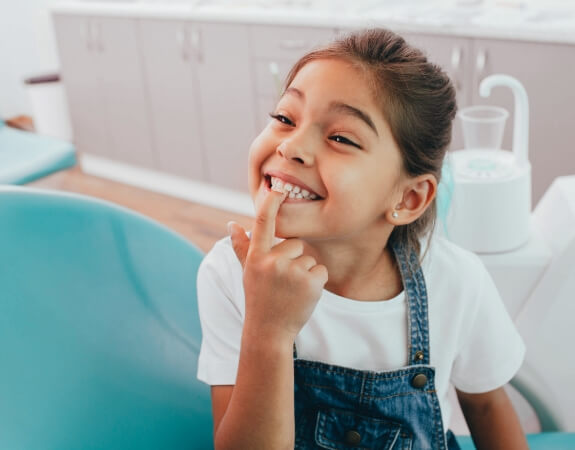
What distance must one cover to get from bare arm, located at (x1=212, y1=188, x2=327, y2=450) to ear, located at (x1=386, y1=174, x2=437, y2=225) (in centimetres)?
17

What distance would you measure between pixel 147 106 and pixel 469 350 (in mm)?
3000

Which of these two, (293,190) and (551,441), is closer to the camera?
(293,190)

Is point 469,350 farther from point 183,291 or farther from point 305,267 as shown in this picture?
point 183,291

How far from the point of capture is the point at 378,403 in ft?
3.15

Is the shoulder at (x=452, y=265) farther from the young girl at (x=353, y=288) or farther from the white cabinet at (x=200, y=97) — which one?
the white cabinet at (x=200, y=97)

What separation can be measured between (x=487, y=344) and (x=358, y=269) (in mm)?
198

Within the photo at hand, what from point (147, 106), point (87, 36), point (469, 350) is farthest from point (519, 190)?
point (87, 36)

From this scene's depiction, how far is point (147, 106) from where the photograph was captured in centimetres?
373

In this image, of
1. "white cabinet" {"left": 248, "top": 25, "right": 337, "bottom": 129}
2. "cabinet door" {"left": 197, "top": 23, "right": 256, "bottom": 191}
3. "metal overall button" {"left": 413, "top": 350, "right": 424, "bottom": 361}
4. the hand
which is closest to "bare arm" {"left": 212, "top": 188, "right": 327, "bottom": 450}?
the hand

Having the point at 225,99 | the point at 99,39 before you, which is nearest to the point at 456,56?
the point at 225,99

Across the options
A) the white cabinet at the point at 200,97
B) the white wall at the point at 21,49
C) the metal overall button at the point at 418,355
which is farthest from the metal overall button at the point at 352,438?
the white wall at the point at 21,49

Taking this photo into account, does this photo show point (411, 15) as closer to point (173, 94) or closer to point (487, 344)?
point (173, 94)

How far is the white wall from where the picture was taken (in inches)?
195

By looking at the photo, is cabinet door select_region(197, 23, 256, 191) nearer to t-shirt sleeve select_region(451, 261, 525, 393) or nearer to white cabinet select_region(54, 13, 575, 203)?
white cabinet select_region(54, 13, 575, 203)
